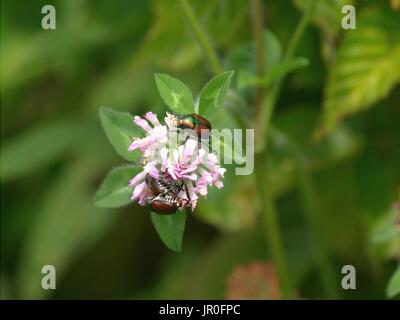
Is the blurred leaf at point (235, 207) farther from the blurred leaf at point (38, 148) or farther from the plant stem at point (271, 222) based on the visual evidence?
the blurred leaf at point (38, 148)

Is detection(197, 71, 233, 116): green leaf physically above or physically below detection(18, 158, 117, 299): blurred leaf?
below

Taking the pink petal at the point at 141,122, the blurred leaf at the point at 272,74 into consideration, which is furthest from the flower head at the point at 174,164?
the blurred leaf at the point at 272,74

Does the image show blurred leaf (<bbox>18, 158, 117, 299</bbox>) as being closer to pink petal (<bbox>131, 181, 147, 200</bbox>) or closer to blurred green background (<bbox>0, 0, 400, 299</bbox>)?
blurred green background (<bbox>0, 0, 400, 299</bbox>)

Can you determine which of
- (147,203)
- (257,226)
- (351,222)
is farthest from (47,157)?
(147,203)

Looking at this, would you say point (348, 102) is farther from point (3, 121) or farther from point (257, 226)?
point (3, 121)

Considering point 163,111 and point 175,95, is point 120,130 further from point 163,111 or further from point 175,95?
point 163,111

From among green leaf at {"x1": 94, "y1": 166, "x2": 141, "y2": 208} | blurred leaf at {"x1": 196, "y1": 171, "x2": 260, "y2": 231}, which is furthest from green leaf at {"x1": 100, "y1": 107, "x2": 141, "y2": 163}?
blurred leaf at {"x1": 196, "y1": 171, "x2": 260, "y2": 231}

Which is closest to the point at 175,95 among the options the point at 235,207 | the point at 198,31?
the point at 198,31
